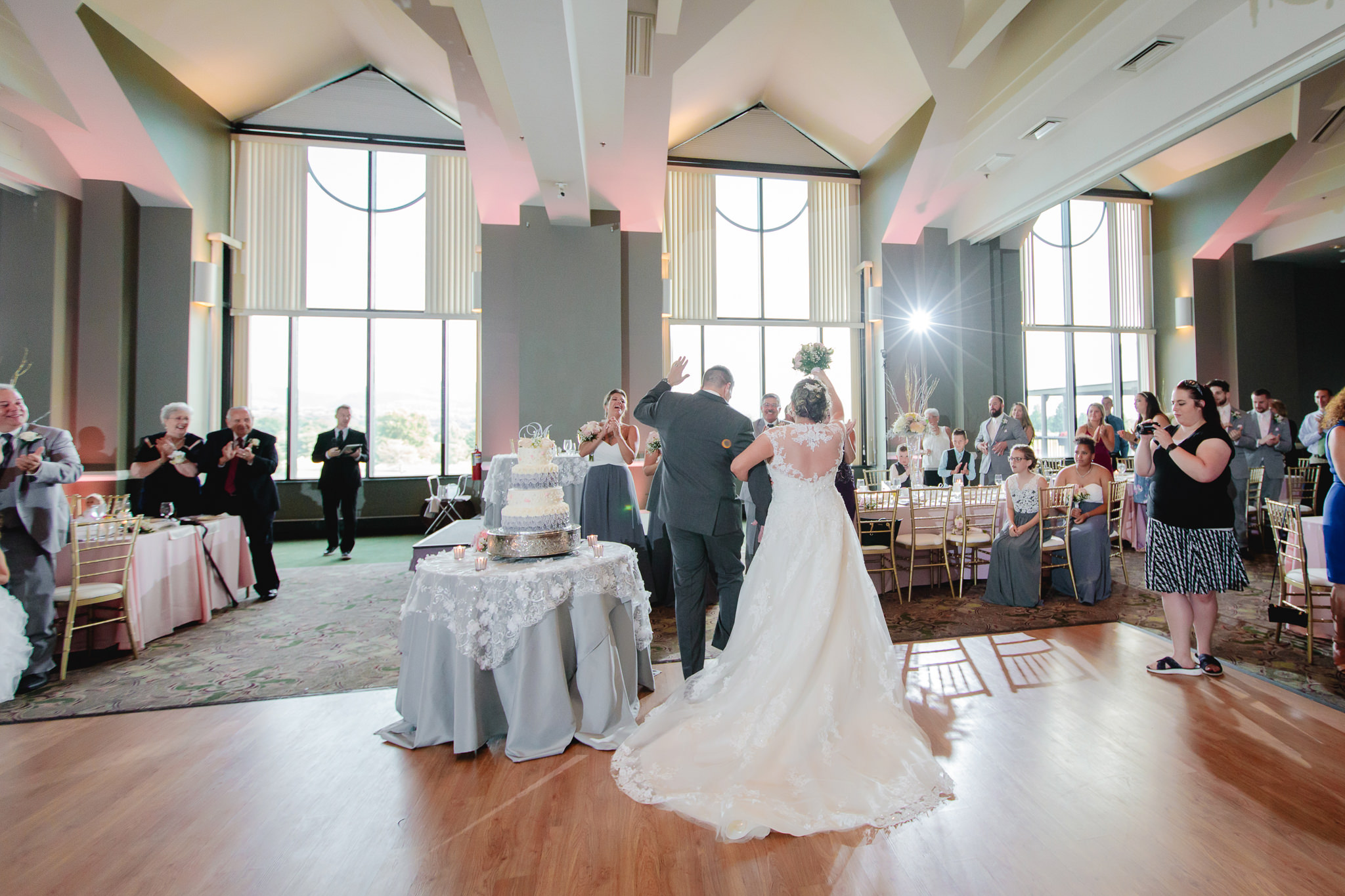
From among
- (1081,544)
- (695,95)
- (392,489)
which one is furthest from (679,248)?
(1081,544)

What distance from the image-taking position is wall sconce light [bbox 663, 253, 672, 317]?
915cm

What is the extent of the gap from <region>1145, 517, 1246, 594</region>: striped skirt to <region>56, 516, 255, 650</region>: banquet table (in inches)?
256

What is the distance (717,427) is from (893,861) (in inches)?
76.5

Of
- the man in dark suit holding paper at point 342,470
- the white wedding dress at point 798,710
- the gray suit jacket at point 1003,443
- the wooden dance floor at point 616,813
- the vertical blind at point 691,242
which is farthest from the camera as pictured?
the vertical blind at point 691,242

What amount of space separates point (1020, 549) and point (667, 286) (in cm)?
602

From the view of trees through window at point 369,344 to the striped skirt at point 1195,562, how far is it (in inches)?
342

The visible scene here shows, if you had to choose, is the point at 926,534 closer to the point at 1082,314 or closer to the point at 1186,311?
the point at 1082,314

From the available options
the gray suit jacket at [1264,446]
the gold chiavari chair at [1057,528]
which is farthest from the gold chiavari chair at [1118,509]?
the gray suit jacket at [1264,446]

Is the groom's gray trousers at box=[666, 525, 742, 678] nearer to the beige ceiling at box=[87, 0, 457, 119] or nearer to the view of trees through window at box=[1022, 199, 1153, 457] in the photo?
the beige ceiling at box=[87, 0, 457, 119]

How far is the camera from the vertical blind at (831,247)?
10289mm

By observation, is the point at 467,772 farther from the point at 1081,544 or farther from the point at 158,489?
the point at 1081,544

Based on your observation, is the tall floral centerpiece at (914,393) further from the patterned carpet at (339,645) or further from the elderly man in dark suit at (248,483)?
the elderly man in dark suit at (248,483)

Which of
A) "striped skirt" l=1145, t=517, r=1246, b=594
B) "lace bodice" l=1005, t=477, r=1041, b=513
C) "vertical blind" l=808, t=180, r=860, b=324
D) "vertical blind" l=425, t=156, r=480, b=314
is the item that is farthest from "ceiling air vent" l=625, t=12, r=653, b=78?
"striped skirt" l=1145, t=517, r=1246, b=594
